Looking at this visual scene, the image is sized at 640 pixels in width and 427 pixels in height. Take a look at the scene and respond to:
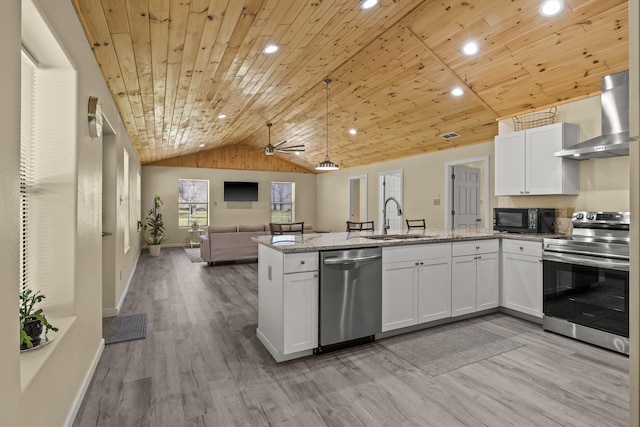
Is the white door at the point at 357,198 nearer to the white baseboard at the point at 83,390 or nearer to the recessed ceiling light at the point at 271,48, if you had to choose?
the recessed ceiling light at the point at 271,48

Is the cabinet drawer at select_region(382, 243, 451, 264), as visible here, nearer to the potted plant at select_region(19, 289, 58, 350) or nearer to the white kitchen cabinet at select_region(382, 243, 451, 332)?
the white kitchen cabinet at select_region(382, 243, 451, 332)

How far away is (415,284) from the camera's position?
3402 millimetres

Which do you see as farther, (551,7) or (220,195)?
(220,195)

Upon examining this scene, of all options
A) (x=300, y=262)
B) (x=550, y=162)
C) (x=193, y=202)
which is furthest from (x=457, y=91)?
(x=193, y=202)

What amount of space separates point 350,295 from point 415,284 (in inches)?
30.0

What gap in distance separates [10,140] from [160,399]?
1766mm

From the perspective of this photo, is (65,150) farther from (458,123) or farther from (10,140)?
(458,123)

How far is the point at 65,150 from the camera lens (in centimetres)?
212

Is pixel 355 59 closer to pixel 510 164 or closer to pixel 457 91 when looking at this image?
pixel 457 91

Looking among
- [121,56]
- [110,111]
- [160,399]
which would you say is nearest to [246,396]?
[160,399]

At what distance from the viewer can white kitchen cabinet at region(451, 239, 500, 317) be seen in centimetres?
368

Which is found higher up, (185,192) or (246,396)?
(185,192)

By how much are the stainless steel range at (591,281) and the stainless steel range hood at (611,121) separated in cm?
61

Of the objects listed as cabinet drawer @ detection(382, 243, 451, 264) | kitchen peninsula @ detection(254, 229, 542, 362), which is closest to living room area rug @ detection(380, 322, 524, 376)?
kitchen peninsula @ detection(254, 229, 542, 362)
